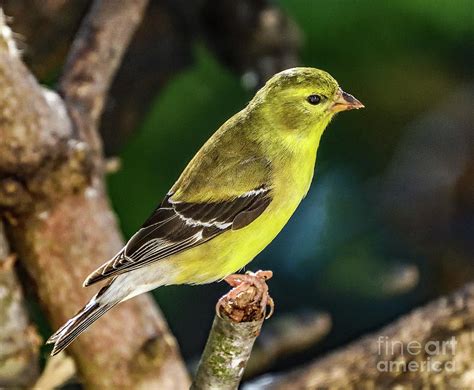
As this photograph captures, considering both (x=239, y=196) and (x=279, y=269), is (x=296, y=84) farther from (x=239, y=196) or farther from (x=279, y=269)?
(x=279, y=269)

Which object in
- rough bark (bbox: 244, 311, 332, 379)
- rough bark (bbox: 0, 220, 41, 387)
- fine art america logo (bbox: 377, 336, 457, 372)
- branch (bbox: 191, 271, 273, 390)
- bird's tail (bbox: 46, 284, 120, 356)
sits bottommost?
rough bark (bbox: 244, 311, 332, 379)

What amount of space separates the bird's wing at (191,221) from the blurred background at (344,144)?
Answer: 1.70 m

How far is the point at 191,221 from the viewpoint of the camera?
6.62ft

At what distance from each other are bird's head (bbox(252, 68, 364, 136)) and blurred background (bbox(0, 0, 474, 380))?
1.62 meters

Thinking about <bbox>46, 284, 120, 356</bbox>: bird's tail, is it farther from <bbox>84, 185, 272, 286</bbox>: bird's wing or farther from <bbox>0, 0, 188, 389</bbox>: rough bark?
<bbox>0, 0, 188, 389</bbox>: rough bark

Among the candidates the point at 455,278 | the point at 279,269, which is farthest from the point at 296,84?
the point at 455,278

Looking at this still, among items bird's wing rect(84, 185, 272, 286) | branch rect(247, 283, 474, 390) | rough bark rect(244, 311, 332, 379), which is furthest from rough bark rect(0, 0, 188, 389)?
rough bark rect(244, 311, 332, 379)

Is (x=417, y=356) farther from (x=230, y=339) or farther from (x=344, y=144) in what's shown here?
(x=344, y=144)

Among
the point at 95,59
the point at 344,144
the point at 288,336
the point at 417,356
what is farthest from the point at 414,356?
the point at 344,144

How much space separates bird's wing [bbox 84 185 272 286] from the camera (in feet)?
6.54

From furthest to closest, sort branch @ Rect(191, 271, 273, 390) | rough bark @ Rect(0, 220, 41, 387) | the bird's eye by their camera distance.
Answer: rough bark @ Rect(0, 220, 41, 387) < the bird's eye < branch @ Rect(191, 271, 273, 390)

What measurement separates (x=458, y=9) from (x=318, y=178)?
97 cm

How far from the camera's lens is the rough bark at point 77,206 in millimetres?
2447

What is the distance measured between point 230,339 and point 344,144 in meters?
2.37
